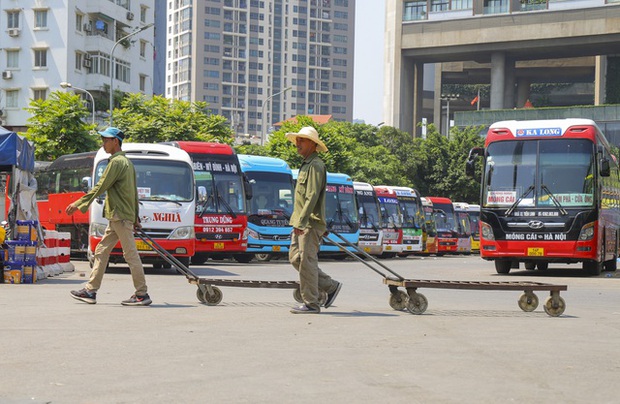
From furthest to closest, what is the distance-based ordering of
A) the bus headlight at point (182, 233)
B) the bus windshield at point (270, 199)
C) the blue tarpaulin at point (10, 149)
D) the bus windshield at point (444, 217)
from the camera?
the bus windshield at point (444, 217) → the bus windshield at point (270, 199) → the bus headlight at point (182, 233) → the blue tarpaulin at point (10, 149)

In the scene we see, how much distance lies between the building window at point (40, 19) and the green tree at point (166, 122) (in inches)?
685

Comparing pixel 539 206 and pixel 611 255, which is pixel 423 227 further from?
pixel 539 206

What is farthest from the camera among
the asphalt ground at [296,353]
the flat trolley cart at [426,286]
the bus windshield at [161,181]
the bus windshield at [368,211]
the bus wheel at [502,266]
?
the bus windshield at [368,211]

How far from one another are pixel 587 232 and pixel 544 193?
1195 mm

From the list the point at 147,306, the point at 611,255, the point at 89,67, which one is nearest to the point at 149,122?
the point at 89,67

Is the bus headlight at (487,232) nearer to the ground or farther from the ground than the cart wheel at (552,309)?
farther from the ground

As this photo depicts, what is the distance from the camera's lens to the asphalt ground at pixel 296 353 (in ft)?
21.1

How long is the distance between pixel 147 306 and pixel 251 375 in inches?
209

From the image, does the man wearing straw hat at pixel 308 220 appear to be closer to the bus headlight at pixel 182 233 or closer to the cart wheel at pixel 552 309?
the cart wheel at pixel 552 309

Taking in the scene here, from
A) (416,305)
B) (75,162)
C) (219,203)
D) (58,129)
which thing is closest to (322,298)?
(416,305)

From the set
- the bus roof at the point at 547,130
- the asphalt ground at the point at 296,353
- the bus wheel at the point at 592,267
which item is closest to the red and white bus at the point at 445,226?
the bus wheel at the point at 592,267

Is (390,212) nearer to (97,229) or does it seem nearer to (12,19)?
(97,229)

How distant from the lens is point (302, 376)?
23.0 feet

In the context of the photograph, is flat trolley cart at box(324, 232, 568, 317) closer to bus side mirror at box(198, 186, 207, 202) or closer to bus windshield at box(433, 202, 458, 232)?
bus side mirror at box(198, 186, 207, 202)
